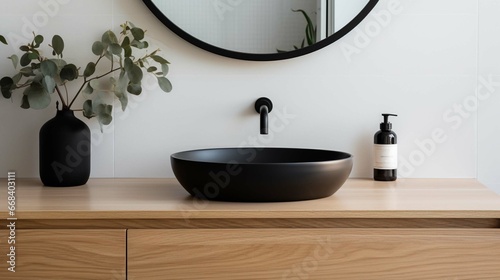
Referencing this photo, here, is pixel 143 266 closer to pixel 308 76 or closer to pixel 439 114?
pixel 308 76

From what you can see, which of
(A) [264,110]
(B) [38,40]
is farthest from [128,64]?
(A) [264,110]

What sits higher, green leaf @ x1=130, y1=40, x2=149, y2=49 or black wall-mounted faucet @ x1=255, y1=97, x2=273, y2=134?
green leaf @ x1=130, y1=40, x2=149, y2=49

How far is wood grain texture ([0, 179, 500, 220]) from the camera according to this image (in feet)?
4.61

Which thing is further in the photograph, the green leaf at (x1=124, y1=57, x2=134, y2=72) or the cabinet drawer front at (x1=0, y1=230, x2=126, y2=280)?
the green leaf at (x1=124, y1=57, x2=134, y2=72)

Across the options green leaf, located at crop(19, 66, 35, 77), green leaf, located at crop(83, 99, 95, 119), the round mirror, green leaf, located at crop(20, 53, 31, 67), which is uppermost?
the round mirror

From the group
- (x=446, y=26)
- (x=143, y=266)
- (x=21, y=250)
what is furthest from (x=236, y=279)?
(x=446, y=26)

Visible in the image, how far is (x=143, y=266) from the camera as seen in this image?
1.41m

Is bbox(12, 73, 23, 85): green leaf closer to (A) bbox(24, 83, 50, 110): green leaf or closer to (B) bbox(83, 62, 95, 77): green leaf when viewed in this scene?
(A) bbox(24, 83, 50, 110): green leaf

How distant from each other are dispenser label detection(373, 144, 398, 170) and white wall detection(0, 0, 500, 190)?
85 mm

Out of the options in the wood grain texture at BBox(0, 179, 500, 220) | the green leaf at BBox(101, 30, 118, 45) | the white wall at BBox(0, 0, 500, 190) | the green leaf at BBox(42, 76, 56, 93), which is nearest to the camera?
the wood grain texture at BBox(0, 179, 500, 220)

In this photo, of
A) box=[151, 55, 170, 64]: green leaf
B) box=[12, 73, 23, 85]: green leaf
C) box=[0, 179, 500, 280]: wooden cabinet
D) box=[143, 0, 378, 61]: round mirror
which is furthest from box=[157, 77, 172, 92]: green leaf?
box=[0, 179, 500, 280]: wooden cabinet

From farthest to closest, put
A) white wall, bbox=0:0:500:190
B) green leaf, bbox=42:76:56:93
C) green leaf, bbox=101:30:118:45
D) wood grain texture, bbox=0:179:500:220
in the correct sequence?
white wall, bbox=0:0:500:190
green leaf, bbox=101:30:118:45
green leaf, bbox=42:76:56:93
wood grain texture, bbox=0:179:500:220

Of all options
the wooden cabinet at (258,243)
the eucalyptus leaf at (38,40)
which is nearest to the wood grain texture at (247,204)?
the wooden cabinet at (258,243)

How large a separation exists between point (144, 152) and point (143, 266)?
57 cm
